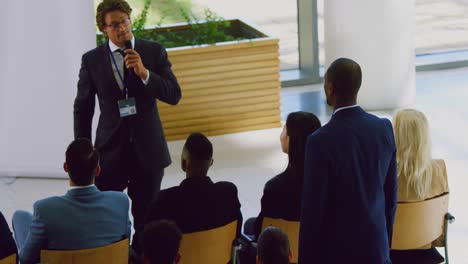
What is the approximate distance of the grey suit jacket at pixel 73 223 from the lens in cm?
432

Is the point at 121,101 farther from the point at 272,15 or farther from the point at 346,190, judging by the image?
the point at 272,15

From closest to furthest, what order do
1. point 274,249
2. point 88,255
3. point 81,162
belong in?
point 274,249, point 88,255, point 81,162

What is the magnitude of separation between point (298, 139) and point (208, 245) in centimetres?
67

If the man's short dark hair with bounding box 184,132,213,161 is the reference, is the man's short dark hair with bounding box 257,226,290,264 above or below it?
below

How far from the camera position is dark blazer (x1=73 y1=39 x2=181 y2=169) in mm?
5359

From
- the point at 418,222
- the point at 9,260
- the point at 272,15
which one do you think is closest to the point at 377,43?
the point at 272,15

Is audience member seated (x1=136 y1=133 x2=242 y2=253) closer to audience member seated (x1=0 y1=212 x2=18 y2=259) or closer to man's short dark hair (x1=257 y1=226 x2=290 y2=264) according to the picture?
Answer: audience member seated (x1=0 y1=212 x2=18 y2=259)

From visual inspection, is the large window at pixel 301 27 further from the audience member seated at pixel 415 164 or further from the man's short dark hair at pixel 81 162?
the man's short dark hair at pixel 81 162

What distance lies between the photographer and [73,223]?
4328mm

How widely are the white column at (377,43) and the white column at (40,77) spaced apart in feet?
9.44

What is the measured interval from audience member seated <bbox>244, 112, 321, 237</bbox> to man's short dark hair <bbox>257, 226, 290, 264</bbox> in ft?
2.62

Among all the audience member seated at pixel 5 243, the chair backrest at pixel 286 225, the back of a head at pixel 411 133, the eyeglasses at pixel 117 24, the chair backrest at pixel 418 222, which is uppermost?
the eyeglasses at pixel 117 24

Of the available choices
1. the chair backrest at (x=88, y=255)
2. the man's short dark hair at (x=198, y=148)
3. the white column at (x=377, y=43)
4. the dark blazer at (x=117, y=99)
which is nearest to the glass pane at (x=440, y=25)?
the white column at (x=377, y=43)

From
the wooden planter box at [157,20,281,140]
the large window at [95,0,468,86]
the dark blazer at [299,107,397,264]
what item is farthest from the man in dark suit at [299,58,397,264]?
the large window at [95,0,468,86]
